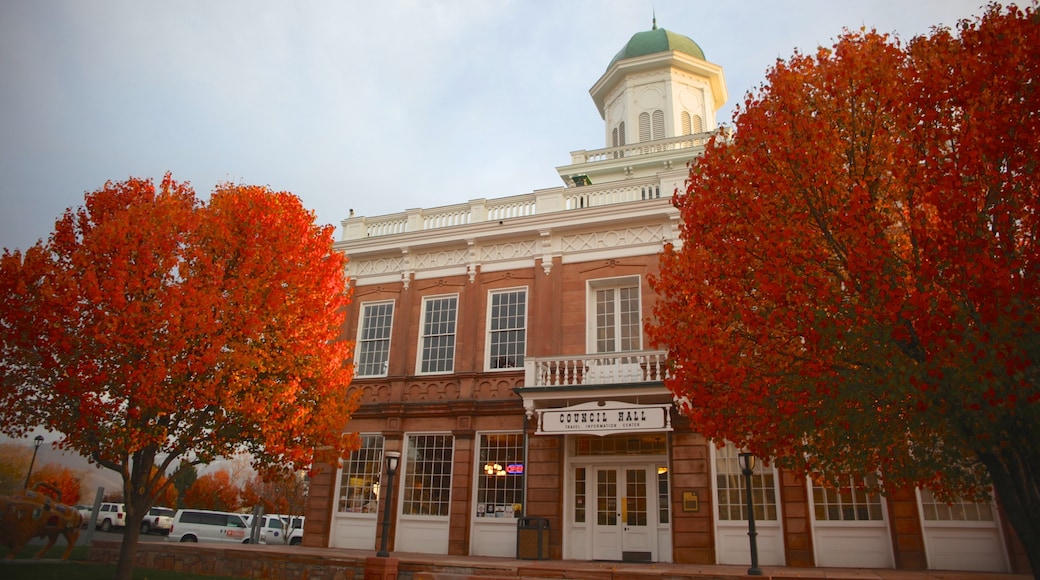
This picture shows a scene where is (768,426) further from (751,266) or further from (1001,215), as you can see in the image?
(1001,215)

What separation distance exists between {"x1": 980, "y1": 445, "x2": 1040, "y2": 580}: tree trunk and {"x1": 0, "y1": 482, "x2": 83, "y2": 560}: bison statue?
18.3m

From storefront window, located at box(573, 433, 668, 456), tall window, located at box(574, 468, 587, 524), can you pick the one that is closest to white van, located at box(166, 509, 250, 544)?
tall window, located at box(574, 468, 587, 524)

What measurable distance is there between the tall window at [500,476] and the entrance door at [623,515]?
2.09 m

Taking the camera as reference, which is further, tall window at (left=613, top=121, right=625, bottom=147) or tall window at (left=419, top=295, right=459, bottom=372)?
tall window at (left=613, top=121, right=625, bottom=147)

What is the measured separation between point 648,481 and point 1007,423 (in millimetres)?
9993

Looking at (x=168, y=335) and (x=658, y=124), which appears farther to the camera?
(x=658, y=124)

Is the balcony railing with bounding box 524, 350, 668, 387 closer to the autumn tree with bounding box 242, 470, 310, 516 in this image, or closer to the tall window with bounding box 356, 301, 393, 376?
the tall window with bounding box 356, 301, 393, 376

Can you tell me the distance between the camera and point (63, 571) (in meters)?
13.5

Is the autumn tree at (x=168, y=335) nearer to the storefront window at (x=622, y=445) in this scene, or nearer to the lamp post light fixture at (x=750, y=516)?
the storefront window at (x=622, y=445)

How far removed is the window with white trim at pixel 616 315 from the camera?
17406mm

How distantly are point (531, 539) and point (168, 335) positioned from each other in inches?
364

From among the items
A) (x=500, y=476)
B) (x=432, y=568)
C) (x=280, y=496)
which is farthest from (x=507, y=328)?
(x=280, y=496)

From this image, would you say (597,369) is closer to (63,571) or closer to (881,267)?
(881,267)

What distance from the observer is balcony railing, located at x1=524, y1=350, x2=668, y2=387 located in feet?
51.1
